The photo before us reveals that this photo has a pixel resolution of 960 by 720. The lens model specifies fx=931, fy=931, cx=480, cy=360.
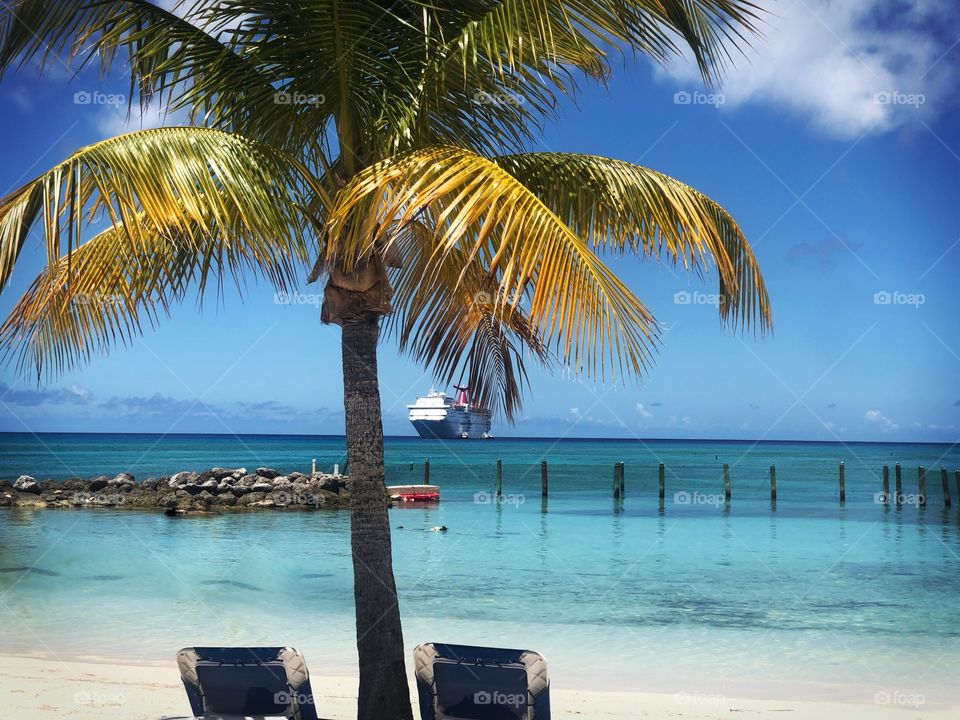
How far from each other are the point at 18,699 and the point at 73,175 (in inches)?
246

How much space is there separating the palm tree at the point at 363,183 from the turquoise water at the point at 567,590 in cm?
617

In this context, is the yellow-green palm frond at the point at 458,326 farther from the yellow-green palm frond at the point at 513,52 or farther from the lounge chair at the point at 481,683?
the lounge chair at the point at 481,683

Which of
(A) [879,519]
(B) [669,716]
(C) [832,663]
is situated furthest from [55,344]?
(A) [879,519]

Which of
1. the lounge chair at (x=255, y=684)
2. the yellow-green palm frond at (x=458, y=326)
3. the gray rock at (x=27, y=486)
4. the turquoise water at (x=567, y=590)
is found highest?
the yellow-green palm frond at (x=458, y=326)

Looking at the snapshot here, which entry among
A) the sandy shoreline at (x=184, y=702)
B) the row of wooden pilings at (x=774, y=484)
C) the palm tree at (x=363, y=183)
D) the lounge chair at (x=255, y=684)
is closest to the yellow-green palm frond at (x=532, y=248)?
the palm tree at (x=363, y=183)

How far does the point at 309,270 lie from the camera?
5.78 m

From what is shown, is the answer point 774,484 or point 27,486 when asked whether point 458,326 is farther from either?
point 774,484

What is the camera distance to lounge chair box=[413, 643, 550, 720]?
4.04 m

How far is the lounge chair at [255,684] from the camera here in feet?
14.0

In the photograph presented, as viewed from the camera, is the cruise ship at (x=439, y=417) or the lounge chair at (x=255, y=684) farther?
the cruise ship at (x=439, y=417)

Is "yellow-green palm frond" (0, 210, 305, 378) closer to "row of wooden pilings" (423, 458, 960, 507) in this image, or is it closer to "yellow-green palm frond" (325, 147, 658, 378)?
"yellow-green palm frond" (325, 147, 658, 378)

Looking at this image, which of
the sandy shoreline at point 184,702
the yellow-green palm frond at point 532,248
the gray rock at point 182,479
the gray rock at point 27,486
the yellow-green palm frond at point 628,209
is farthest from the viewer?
the gray rock at point 182,479

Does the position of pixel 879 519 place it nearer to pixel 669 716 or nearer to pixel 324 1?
pixel 669 716

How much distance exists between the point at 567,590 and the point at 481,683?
1333cm
